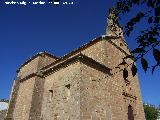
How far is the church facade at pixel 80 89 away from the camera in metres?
13.0

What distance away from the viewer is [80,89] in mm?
12695

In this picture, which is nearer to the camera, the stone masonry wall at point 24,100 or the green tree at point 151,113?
the stone masonry wall at point 24,100

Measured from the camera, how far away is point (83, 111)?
39.9 ft

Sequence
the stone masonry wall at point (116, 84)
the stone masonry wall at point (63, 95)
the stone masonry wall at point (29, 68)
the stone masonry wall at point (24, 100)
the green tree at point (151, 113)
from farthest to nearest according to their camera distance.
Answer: the green tree at point (151, 113) < the stone masonry wall at point (29, 68) < the stone masonry wall at point (24, 100) < the stone masonry wall at point (116, 84) < the stone masonry wall at point (63, 95)

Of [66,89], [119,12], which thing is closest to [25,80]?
[66,89]

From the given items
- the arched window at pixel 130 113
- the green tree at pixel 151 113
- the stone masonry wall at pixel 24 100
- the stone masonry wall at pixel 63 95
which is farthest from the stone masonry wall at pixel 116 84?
the green tree at pixel 151 113

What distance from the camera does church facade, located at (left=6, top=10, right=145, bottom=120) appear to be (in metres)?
13.0

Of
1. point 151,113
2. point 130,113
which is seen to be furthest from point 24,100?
point 151,113

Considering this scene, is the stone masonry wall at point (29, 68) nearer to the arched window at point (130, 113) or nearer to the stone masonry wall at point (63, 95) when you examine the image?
the stone masonry wall at point (63, 95)

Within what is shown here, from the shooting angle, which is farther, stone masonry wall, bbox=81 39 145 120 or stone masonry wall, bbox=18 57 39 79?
stone masonry wall, bbox=18 57 39 79

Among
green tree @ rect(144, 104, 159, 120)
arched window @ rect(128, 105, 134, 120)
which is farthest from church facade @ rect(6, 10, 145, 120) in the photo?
green tree @ rect(144, 104, 159, 120)

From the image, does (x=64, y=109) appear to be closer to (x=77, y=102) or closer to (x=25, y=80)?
(x=77, y=102)

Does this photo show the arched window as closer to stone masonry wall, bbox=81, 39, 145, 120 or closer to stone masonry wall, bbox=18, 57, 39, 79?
stone masonry wall, bbox=81, 39, 145, 120

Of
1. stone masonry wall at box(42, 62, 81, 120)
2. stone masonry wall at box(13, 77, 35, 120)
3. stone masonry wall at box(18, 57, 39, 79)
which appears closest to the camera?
stone masonry wall at box(42, 62, 81, 120)
